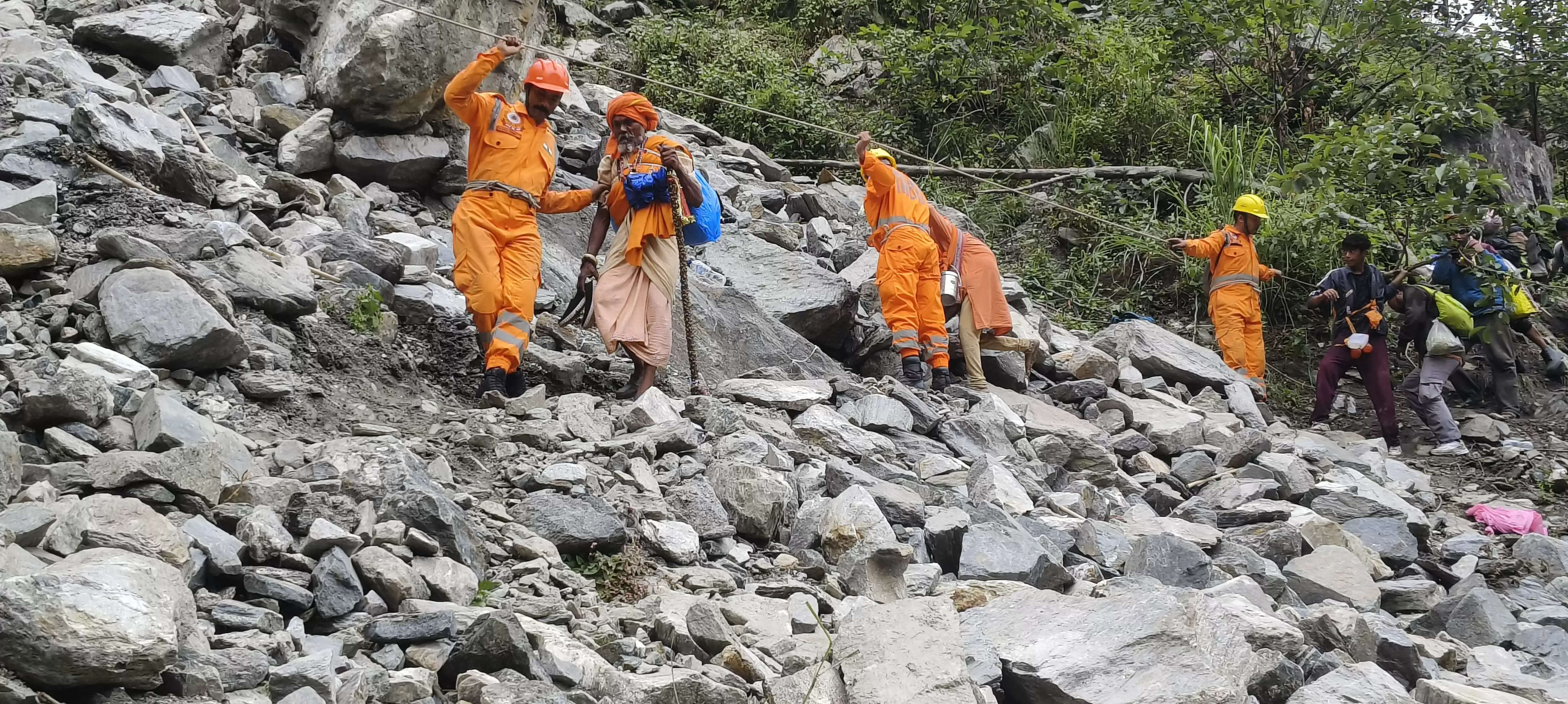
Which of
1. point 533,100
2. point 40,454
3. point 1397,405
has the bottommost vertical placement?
point 1397,405

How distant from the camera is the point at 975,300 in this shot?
23.6ft

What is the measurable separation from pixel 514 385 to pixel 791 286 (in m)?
2.40

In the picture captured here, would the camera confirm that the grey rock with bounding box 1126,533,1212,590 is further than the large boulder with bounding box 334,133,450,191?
No

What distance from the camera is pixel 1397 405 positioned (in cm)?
945

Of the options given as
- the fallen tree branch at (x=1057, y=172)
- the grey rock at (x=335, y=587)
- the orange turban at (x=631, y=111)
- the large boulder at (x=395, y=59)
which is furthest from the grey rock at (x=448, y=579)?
the fallen tree branch at (x=1057, y=172)

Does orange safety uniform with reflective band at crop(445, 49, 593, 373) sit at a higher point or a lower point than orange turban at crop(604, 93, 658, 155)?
lower

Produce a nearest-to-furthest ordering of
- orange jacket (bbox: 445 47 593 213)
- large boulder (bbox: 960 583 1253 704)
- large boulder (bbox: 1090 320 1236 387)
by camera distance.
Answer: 1. large boulder (bbox: 960 583 1253 704)
2. orange jacket (bbox: 445 47 593 213)
3. large boulder (bbox: 1090 320 1236 387)

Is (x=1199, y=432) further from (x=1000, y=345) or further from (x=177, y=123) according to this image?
(x=177, y=123)

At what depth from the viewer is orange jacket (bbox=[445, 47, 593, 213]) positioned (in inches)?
201

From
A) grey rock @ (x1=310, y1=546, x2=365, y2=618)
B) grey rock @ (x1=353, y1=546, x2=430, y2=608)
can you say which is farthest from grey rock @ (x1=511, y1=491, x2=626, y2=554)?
grey rock @ (x1=310, y1=546, x2=365, y2=618)

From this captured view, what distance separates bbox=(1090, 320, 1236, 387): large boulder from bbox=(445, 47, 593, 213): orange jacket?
15.2 ft

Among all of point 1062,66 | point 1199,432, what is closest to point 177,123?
point 1199,432

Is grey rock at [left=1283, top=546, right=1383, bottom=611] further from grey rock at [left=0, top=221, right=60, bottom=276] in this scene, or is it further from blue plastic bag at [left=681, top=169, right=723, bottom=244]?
grey rock at [left=0, top=221, right=60, bottom=276]

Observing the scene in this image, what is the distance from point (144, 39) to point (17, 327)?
12.6 ft
